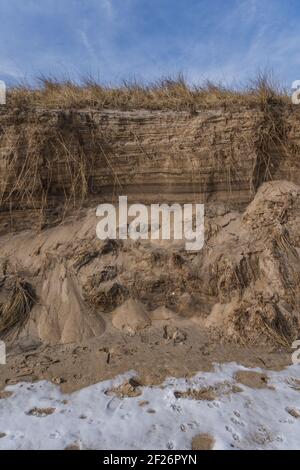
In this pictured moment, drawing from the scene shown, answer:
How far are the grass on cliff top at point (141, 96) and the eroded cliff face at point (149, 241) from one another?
6.2 inches

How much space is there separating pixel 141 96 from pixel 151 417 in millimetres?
4073

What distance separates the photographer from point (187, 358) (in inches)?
156

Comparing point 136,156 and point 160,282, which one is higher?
point 136,156

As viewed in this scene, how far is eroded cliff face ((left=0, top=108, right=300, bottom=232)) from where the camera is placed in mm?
5020

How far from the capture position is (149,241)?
4.98 meters

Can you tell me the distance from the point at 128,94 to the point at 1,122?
66.9 inches

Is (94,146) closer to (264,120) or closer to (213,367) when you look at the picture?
(264,120)

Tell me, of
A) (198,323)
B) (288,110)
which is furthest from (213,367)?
(288,110)

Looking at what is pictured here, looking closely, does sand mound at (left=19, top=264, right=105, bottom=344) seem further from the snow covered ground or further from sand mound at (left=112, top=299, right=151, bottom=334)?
the snow covered ground

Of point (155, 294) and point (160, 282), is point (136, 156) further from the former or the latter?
point (155, 294)

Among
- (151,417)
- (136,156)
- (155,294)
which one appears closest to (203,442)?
(151,417)

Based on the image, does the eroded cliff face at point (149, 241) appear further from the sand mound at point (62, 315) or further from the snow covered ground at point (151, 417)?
the snow covered ground at point (151, 417)

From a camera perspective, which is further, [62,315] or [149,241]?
[149,241]

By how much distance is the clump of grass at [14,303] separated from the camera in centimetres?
426
